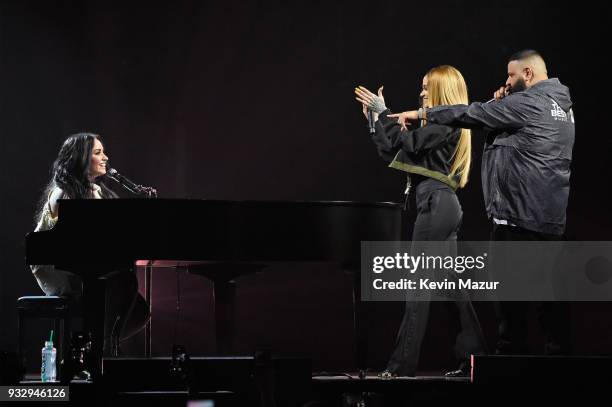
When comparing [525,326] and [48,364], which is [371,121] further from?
[48,364]

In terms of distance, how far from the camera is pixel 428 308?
4.66 meters

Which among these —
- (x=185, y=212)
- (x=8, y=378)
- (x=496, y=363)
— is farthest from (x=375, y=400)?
(x=8, y=378)

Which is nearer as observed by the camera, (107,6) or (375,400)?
(375,400)

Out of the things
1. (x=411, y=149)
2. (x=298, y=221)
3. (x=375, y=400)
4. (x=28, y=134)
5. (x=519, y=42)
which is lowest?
(x=375, y=400)

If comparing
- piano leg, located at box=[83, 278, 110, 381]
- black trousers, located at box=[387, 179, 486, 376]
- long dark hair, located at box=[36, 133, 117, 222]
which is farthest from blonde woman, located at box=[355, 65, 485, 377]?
long dark hair, located at box=[36, 133, 117, 222]

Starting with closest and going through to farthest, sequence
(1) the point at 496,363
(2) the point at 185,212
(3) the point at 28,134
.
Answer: (1) the point at 496,363
(2) the point at 185,212
(3) the point at 28,134

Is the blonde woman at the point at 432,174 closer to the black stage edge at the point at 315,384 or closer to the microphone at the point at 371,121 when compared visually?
the microphone at the point at 371,121

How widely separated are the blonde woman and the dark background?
216cm

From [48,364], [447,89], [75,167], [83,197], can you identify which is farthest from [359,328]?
[75,167]

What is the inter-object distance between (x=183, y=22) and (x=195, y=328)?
224 cm

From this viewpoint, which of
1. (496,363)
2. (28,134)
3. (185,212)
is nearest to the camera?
(496,363)

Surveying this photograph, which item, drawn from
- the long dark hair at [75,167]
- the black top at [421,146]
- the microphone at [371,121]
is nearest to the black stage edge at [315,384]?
the black top at [421,146]

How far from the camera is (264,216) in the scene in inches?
187

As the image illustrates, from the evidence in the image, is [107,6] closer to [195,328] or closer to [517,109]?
[195,328]
